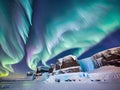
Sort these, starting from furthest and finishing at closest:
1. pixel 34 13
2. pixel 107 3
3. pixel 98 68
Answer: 1. pixel 34 13
2. pixel 107 3
3. pixel 98 68

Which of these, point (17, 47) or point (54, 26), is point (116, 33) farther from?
point (17, 47)

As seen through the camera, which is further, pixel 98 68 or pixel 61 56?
pixel 61 56

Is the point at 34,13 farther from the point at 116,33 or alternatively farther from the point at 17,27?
the point at 116,33

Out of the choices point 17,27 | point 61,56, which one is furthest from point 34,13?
point 61,56

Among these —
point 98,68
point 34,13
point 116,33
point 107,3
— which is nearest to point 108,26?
point 116,33

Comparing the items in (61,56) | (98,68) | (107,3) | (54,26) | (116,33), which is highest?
(107,3)

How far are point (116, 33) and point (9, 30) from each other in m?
1.09

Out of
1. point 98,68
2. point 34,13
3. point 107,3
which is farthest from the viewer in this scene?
point 34,13

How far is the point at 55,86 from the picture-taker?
2053 millimetres

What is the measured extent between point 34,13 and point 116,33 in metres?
0.85

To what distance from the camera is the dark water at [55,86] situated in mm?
1915

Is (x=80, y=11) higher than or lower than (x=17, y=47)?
higher

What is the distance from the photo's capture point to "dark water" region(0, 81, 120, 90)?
6.28 ft

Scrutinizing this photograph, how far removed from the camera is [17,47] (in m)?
2.32
